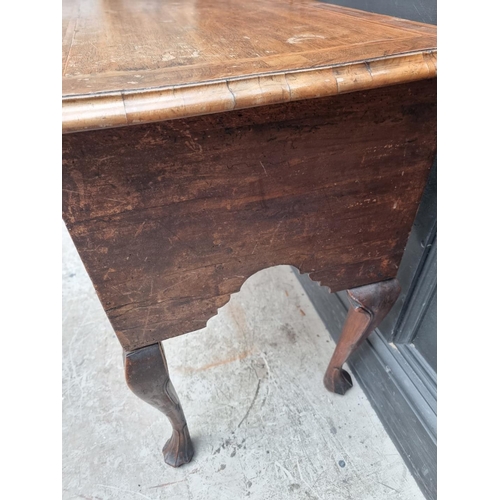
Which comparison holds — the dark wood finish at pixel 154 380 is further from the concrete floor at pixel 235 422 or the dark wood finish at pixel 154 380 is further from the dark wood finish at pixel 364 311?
the dark wood finish at pixel 364 311

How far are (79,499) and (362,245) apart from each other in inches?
34.3

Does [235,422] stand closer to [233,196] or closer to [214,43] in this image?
[233,196]

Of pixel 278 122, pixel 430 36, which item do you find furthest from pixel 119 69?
pixel 430 36

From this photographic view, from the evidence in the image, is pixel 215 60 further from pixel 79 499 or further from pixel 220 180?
pixel 79 499

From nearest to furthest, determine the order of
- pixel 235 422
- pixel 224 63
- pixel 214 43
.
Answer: pixel 224 63
pixel 214 43
pixel 235 422

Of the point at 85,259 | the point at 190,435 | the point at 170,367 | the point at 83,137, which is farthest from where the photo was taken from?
the point at 170,367

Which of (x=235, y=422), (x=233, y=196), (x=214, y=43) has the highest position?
(x=214, y=43)

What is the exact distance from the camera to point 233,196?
574 millimetres

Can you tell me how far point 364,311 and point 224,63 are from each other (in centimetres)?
58

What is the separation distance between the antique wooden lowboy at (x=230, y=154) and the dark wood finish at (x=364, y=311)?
26mm

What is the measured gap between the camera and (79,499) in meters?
0.95

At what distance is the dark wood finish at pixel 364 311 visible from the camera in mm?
815

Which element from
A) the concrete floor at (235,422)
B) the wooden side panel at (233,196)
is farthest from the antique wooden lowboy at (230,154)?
the concrete floor at (235,422)

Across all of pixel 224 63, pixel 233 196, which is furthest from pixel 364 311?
pixel 224 63
